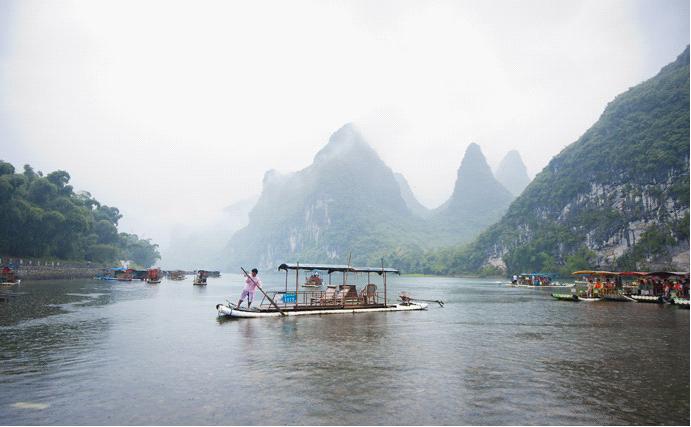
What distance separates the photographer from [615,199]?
4422 inches

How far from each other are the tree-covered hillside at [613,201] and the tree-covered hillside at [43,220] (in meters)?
113

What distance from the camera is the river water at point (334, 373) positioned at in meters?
8.58

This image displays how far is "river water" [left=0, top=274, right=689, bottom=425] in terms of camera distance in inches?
338

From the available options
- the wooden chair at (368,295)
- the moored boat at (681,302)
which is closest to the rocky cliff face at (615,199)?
the moored boat at (681,302)

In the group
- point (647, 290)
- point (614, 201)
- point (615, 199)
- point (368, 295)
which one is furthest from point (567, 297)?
point (615, 199)

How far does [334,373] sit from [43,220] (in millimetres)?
70818

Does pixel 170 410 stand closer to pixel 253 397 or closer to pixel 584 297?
pixel 253 397

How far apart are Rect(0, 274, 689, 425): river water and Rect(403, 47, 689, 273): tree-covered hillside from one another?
86102 mm

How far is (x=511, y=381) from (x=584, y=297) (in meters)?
35.9

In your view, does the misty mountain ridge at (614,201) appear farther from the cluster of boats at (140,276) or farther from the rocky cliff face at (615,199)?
the cluster of boats at (140,276)

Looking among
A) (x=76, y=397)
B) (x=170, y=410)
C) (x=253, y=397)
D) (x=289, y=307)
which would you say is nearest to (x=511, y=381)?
(x=253, y=397)

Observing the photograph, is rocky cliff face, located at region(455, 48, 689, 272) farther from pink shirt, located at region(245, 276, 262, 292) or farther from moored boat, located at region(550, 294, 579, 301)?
pink shirt, located at region(245, 276, 262, 292)

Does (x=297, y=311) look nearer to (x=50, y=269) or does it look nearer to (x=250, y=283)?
(x=250, y=283)

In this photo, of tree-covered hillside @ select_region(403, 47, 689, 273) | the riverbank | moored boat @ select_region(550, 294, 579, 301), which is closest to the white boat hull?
moored boat @ select_region(550, 294, 579, 301)
